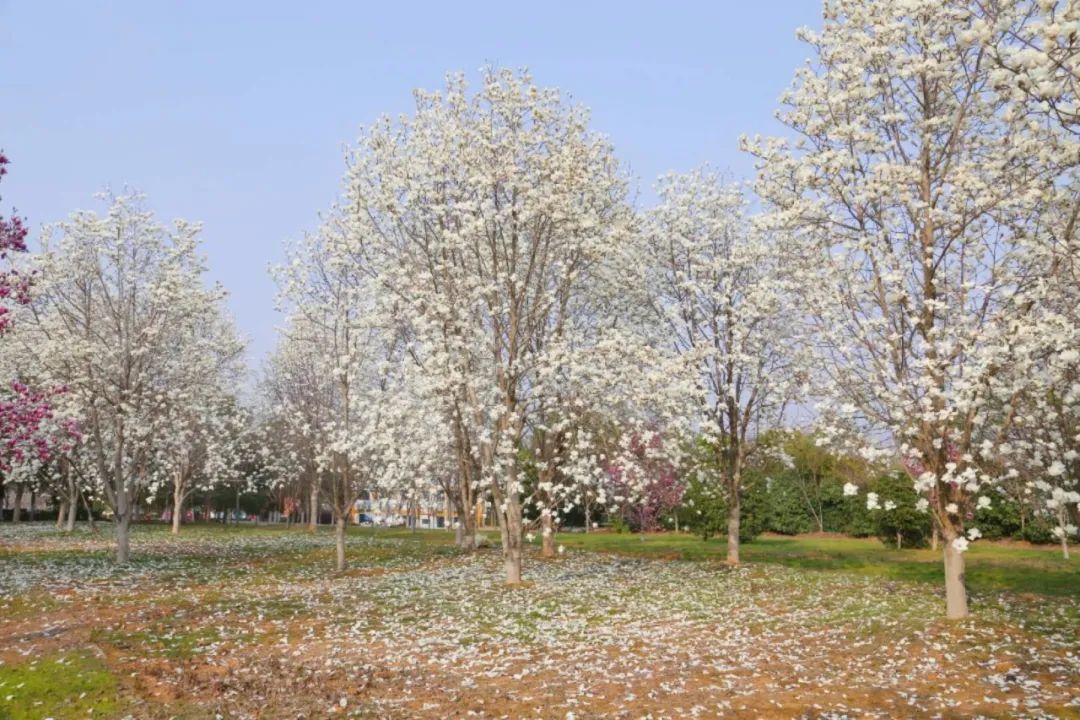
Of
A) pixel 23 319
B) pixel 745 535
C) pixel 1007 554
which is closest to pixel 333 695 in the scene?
pixel 23 319

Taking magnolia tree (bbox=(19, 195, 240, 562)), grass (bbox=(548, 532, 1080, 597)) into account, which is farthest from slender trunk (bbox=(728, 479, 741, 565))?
magnolia tree (bbox=(19, 195, 240, 562))

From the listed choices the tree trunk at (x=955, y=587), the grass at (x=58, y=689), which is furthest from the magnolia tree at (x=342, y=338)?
the tree trunk at (x=955, y=587)

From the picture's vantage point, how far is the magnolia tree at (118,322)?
95.8 ft

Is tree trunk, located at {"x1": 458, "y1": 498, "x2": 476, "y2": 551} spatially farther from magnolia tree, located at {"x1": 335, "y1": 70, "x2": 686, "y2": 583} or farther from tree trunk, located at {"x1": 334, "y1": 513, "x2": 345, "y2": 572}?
magnolia tree, located at {"x1": 335, "y1": 70, "x2": 686, "y2": 583}

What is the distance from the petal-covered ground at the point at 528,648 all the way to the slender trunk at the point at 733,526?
14.0 feet

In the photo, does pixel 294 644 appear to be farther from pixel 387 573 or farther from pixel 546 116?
pixel 546 116

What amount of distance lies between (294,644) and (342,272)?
1608 centimetres

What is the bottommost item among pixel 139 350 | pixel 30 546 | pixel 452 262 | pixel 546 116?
pixel 30 546

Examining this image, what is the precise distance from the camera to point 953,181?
15180mm

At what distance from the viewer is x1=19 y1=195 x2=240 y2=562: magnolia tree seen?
29203mm

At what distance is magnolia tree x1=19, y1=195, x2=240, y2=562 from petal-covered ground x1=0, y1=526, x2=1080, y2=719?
6031mm

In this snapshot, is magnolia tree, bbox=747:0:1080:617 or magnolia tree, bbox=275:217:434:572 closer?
magnolia tree, bbox=747:0:1080:617

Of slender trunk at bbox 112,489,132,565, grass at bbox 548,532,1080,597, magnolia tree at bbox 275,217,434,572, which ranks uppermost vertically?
magnolia tree at bbox 275,217,434,572

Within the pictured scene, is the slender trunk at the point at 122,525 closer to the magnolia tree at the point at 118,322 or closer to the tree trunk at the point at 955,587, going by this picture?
the magnolia tree at the point at 118,322
